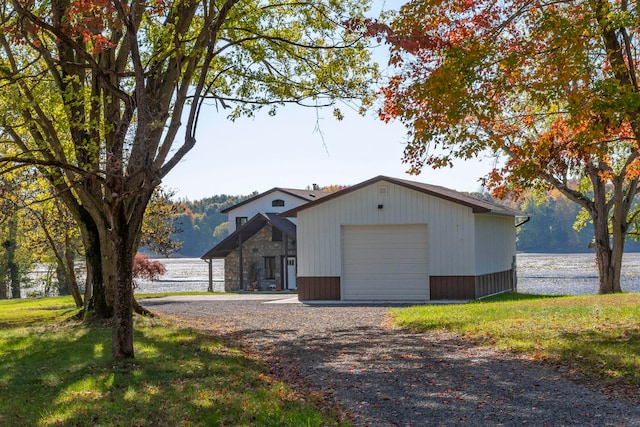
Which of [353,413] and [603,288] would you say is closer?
[353,413]

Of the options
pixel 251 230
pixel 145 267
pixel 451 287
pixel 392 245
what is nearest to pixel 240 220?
pixel 251 230

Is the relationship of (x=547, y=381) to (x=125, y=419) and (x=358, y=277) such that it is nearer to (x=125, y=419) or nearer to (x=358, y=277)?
(x=125, y=419)

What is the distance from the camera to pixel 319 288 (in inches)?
987

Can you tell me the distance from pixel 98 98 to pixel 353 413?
32.8 feet

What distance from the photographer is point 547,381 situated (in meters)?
8.12

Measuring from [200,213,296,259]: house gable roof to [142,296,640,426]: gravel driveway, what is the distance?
23.7 meters

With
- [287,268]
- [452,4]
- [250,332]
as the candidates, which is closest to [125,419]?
[250,332]

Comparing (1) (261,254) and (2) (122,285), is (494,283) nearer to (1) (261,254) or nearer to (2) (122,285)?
(1) (261,254)

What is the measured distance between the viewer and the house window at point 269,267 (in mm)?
39594

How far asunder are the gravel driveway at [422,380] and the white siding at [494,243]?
10.8 meters

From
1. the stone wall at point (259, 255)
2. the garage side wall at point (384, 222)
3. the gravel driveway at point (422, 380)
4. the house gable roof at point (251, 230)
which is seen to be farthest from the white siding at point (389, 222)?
the stone wall at point (259, 255)

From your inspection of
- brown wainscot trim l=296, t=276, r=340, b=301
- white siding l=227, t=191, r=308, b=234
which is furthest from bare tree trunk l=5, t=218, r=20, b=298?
brown wainscot trim l=296, t=276, r=340, b=301

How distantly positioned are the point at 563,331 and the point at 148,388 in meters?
6.42

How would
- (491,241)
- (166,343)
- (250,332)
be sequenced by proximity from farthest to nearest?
(491,241) → (250,332) → (166,343)
